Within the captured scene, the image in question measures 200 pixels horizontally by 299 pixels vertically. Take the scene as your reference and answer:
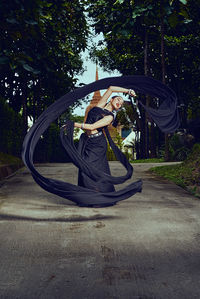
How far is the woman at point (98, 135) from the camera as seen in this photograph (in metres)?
7.94

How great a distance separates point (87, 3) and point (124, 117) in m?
21.8

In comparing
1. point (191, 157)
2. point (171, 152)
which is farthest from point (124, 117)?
point (191, 157)

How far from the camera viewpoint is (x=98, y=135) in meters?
8.30

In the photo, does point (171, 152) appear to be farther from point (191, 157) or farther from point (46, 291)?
point (46, 291)

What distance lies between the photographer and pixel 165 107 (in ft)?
27.7

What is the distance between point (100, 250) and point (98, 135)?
3.48m

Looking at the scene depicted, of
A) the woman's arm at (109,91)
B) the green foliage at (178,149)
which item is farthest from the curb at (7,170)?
the green foliage at (178,149)

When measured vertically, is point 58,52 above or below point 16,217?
above

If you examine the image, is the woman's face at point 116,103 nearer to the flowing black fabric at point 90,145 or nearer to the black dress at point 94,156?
the flowing black fabric at point 90,145

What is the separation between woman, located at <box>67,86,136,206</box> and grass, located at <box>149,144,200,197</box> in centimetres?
324

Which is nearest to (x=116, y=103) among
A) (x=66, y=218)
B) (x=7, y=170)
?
(x=66, y=218)

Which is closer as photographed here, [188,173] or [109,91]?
[109,91]

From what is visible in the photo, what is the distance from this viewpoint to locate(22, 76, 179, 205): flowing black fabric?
782 cm

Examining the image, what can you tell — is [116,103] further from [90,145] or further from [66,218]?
[66,218]
